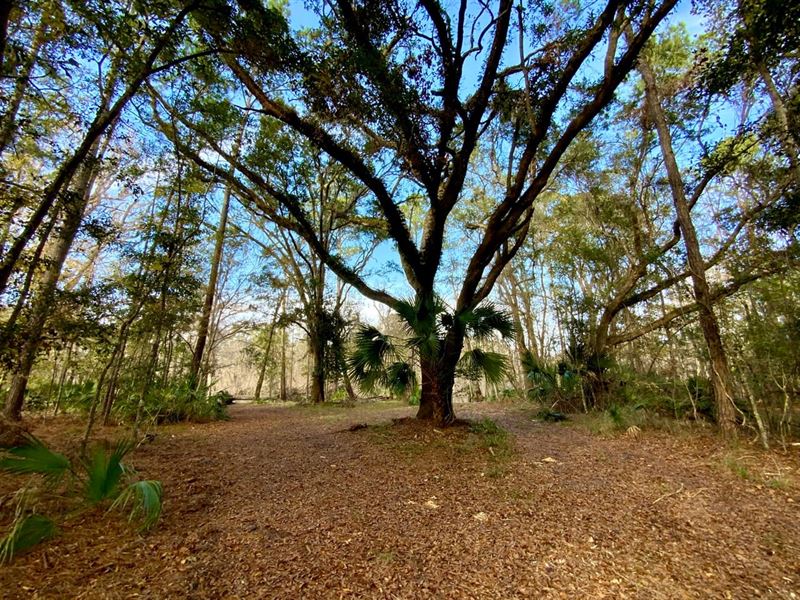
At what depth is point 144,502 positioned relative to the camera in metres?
2.08

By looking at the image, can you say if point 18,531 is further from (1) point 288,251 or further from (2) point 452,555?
(1) point 288,251

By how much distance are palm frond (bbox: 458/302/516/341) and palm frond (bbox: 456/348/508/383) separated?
0.29m

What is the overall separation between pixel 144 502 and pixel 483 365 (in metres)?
4.33

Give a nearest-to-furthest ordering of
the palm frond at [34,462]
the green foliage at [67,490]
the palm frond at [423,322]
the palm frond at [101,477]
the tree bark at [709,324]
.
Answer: the green foliage at [67,490] < the palm frond at [34,462] < the palm frond at [101,477] < the tree bark at [709,324] < the palm frond at [423,322]

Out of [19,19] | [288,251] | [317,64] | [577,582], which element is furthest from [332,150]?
[288,251]

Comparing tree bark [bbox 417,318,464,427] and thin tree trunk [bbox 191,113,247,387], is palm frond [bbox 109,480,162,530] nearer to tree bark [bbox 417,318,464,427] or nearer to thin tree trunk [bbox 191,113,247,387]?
tree bark [bbox 417,318,464,427]

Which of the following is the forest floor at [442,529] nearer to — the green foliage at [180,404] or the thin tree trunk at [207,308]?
the green foliage at [180,404]

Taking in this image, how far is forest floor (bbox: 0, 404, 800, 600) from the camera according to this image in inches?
67.0

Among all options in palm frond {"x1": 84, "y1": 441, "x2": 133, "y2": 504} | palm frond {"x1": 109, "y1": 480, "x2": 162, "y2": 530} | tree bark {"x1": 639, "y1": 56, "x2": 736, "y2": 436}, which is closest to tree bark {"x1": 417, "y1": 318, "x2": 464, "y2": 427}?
tree bark {"x1": 639, "y1": 56, "x2": 736, "y2": 436}

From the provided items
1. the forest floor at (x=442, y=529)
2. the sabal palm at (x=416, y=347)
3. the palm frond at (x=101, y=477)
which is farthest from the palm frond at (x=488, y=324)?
the palm frond at (x=101, y=477)

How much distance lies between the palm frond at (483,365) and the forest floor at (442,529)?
50.3 inches

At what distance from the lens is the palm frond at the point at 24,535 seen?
5.41 ft

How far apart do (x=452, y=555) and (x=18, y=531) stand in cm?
242

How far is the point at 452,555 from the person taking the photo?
6.56 ft
